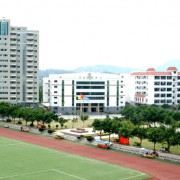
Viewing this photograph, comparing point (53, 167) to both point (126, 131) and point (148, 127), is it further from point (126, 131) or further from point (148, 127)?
point (148, 127)

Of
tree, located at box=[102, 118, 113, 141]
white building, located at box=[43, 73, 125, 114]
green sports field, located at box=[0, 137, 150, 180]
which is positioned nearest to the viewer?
green sports field, located at box=[0, 137, 150, 180]

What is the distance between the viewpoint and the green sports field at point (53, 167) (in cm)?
2625

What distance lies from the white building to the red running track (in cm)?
2986

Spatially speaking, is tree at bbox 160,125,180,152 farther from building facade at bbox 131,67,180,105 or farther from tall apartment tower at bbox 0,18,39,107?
building facade at bbox 131,67,180,105

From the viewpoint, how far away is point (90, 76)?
7675 centimetres

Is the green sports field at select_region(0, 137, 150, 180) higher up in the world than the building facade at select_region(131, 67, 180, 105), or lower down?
lower down

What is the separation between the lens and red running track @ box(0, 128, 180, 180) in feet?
91.7

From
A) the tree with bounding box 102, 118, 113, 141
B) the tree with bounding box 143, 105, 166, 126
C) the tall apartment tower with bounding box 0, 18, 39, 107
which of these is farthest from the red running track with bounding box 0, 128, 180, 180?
the tall apartment tower with bounding box 0, 18, 39, 107

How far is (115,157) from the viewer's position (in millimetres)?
33438

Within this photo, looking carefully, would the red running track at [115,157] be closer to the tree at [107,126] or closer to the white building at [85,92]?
the tree at [107,126]

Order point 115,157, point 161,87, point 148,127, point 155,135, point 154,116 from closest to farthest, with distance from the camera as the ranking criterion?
point 115,157
point 155,135
point 148,127
point 154,116
point 161,87

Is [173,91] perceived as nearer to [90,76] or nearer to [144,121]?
[90,76]

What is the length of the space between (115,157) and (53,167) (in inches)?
266

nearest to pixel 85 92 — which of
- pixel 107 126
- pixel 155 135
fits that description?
pixel 107 126
